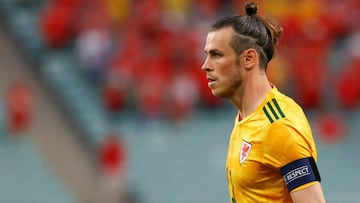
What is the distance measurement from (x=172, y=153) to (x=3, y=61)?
2.57 metres

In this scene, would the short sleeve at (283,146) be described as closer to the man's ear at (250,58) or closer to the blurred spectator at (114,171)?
the man's ear at (250,58)

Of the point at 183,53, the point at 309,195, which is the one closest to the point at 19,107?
the point at 183,53

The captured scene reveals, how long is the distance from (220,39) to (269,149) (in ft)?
1.60

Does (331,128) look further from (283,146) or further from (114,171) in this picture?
(283,146)

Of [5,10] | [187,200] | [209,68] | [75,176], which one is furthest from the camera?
[5,10]

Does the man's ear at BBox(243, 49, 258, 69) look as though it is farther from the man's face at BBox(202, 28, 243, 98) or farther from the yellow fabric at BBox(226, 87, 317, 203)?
the yellow fabric at BBox(226, 87, 317, 203)

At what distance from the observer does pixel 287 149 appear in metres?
3.74

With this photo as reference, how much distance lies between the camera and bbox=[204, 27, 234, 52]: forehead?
3.97 metres

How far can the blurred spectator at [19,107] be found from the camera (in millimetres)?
12383

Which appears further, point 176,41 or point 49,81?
point 49,81

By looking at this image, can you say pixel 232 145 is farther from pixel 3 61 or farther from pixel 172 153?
pixel 3 61

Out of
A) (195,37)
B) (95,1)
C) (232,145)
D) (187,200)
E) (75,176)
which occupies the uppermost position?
(95,1)

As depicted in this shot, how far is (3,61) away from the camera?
42.1 feet

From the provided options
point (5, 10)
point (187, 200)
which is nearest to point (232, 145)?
point (187, 200)
